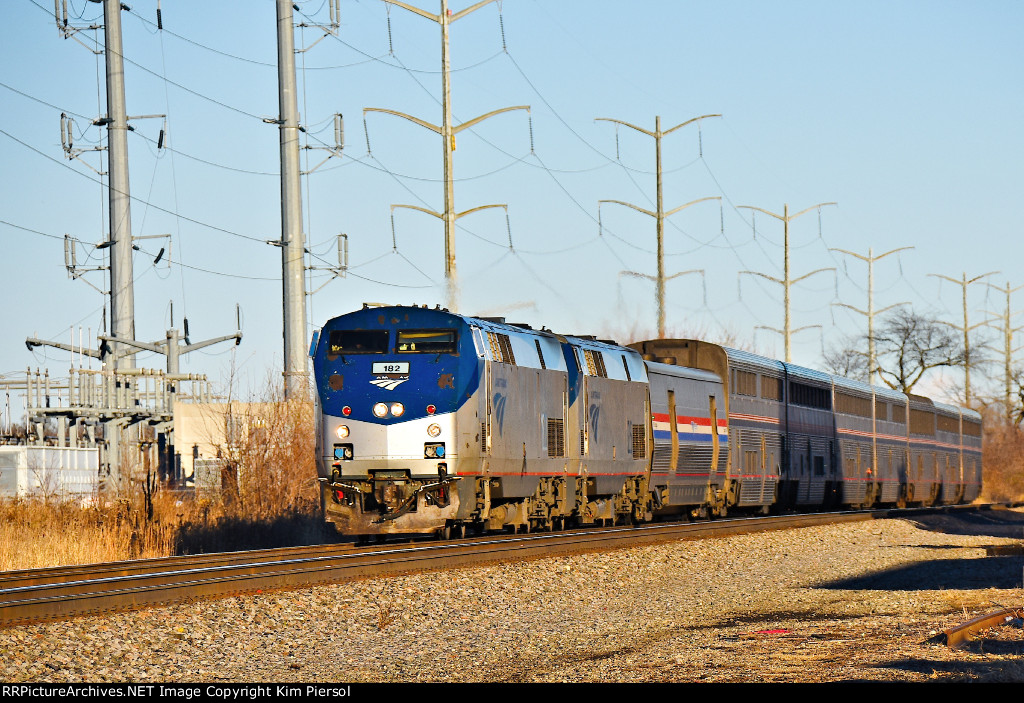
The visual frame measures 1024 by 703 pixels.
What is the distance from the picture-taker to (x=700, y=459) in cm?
3173

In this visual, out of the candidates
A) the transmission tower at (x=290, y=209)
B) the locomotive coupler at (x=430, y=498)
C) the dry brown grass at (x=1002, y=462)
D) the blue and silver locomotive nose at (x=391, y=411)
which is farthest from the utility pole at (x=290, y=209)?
the dry brown grass at (x=1002, y=462)

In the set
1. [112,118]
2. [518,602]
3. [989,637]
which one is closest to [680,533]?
[518,602]

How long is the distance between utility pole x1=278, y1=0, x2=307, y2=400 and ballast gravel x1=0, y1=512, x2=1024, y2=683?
1891 cm

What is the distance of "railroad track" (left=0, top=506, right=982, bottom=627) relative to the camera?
1370 centimetres

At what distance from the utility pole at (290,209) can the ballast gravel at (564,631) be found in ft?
62.1

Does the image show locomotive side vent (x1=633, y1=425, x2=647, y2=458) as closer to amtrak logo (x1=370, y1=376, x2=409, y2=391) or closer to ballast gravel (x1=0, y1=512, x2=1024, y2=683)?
ballast gravel (x1=0, y1=512, x2=1024, y2=683)

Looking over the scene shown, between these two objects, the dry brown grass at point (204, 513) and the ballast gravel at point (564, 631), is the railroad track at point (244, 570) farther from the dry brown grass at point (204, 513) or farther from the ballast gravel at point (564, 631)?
the dry brown grass at point (204, 513)

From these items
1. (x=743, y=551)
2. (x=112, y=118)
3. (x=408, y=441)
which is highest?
(x=112, y=118)

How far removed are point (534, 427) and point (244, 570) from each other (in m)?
7.58

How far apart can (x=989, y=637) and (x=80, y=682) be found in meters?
7.87

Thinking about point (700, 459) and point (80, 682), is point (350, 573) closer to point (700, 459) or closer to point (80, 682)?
point (80, 682)

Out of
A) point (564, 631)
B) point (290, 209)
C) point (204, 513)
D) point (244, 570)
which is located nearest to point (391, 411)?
point (244, 570)

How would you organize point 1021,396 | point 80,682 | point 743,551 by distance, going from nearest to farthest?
1. point 80,682
2. point 743,551
3. point 1021,396

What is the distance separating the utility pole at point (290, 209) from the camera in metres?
38.8
